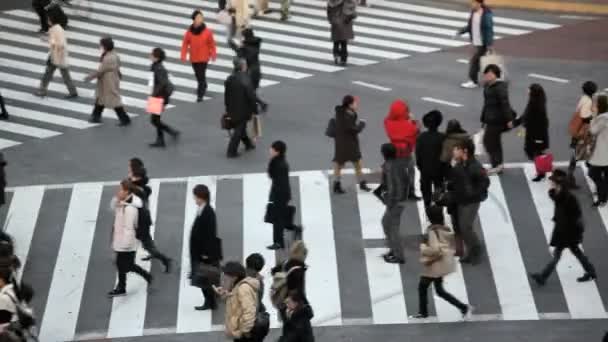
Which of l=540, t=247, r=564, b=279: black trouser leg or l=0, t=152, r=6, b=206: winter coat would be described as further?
l=0, t=152, r=6, b=206: winter coat

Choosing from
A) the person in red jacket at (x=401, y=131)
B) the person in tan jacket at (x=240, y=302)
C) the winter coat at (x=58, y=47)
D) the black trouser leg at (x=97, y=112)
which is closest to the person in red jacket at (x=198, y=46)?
the black trouser leg at (x=97, y=112)

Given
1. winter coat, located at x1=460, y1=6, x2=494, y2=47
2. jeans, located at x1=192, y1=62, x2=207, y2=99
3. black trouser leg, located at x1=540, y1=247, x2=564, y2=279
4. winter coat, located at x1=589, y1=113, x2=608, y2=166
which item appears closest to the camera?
black trouser leg, located at x1=540, y1=247, x2=564, y2=279

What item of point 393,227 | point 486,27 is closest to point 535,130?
point 393,227

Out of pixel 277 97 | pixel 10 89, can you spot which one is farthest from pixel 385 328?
pixel 10 89

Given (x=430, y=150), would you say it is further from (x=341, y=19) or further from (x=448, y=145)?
(x=341, y=19)

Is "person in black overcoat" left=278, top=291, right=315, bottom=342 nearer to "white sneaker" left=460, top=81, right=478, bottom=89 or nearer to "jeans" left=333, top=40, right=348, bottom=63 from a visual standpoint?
"white sneaker" left=460, top=81, right=478, bottom=89

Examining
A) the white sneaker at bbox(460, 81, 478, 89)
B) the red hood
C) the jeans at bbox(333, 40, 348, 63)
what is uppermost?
the red hood

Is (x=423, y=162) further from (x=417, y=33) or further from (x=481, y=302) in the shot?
(x=417, y=33)

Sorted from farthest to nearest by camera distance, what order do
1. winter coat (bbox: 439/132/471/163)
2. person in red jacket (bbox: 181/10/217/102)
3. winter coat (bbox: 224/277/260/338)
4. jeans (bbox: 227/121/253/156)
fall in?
person in red jacket (bbox: 181/10/217/102) < jeans (bbox: 227/121/253/156) < winter coat (bbox: 439/132/471/163) < winter coat (bbox: 224/277/260/338)

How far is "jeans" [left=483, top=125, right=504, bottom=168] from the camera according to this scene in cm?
2355

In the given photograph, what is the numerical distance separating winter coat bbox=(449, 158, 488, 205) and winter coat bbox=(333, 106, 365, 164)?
263 cm

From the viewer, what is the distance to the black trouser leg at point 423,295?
751 inches

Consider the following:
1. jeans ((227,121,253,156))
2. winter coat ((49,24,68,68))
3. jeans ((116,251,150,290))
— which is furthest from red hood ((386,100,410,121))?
winter coat ((49,24,68,68))

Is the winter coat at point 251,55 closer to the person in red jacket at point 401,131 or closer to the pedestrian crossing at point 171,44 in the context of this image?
the pedestrian crossing at point 171,44
